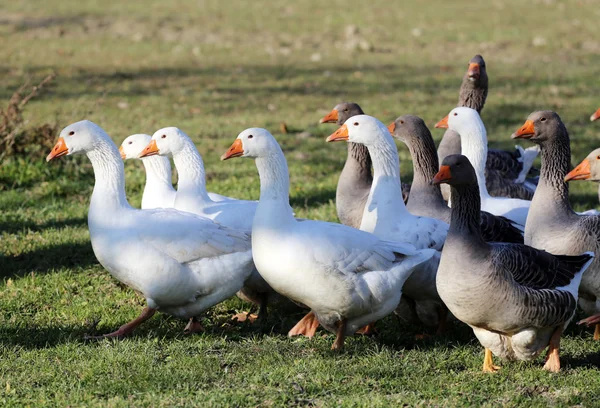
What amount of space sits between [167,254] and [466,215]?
6.40 feet

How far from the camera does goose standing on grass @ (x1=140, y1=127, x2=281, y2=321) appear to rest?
620cm

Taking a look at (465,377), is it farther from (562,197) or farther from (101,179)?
(101,179)

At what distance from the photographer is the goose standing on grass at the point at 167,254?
5.36 metres

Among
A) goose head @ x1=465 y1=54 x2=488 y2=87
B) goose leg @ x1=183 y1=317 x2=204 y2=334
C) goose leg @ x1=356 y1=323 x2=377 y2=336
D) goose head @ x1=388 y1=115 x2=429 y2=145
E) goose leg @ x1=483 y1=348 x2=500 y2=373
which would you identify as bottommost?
goose leg @ x1=356 y1=323 x2=377 y2=336

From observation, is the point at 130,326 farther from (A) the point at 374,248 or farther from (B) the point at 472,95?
(B) the point at 472,95

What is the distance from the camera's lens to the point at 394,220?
587 centimetres

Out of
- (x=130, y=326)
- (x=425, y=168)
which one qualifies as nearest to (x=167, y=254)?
(x=130, y=326)

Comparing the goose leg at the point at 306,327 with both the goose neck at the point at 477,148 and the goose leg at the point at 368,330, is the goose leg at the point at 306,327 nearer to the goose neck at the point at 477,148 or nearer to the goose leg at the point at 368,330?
the goose leg at the point at 368,330

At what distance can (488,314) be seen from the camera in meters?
4.73

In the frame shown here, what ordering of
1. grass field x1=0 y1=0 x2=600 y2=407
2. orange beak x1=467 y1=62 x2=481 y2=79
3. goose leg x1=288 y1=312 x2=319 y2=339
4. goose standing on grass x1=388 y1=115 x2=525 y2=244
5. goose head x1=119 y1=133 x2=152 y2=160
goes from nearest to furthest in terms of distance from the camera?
grass field x1=0 y1=0 x2=600 y2=407 → goose leg x1=288 y1=312 x2=319 y2=339 → goose standing on grass x1=388 y1=115 x2=525 y2=244 → goose head x1=119 y1=133 x2=152 y2=160 → orange beak x1=467 y1=62 x2=481 y2=79

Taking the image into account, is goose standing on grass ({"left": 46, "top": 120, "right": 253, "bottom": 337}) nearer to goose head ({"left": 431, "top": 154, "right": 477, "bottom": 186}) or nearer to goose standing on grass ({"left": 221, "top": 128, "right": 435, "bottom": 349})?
goose standing on grass ({"left": 221, "top": 128, "right": 435, "bottom": 349})

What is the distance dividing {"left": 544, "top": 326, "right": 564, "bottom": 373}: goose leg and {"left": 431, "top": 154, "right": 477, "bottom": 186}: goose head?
104 cm

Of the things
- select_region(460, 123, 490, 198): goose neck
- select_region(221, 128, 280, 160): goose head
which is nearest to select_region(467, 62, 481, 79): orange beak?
select_region(460, 123, 490, 198): goose neck

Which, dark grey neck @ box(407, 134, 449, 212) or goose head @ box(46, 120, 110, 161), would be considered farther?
dark grey neck @ box(407, 134, 449, 212)
